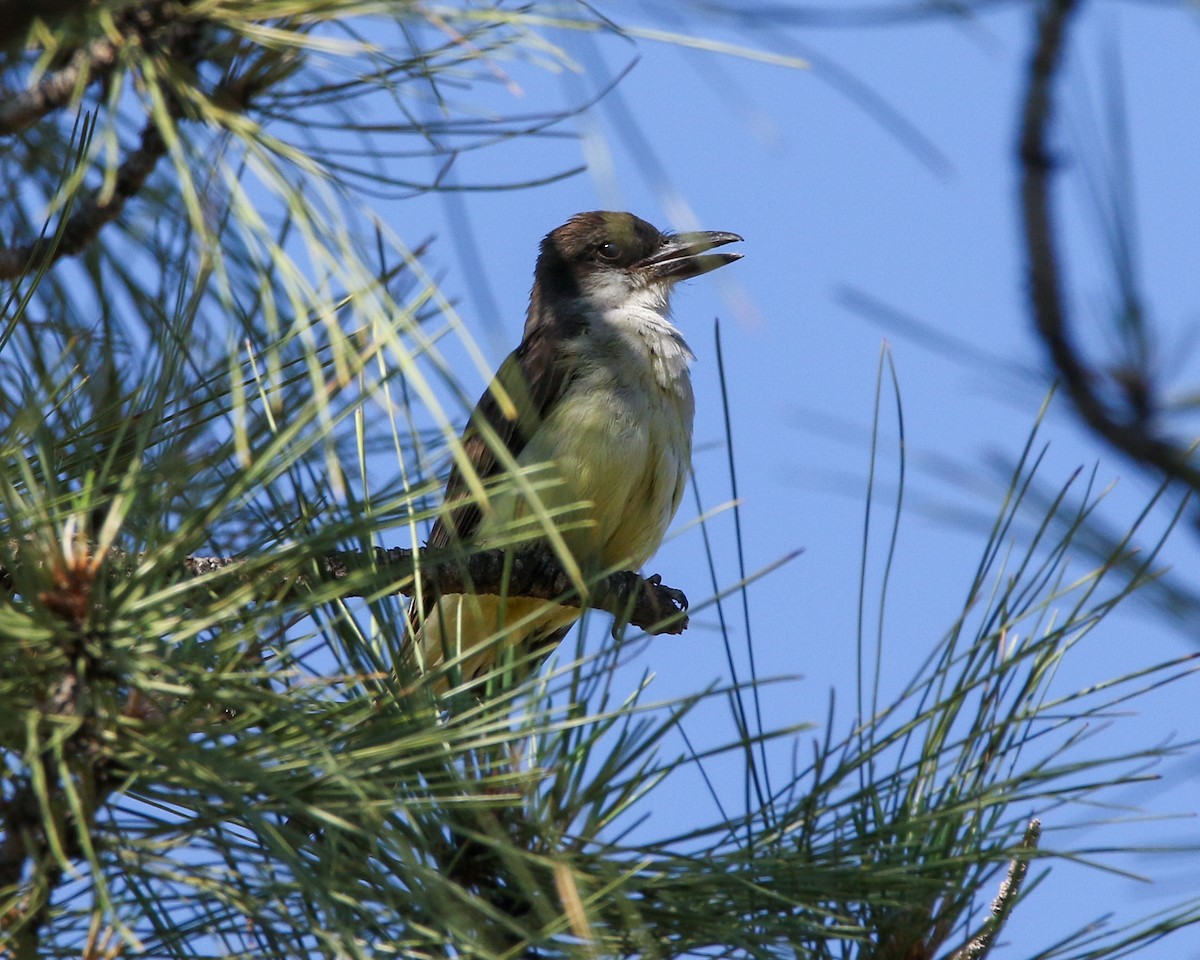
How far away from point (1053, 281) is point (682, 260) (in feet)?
16.3

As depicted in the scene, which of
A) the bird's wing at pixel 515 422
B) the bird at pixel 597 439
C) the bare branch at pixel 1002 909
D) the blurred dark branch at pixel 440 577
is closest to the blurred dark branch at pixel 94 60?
the blurred dark branch at pixel 440 577

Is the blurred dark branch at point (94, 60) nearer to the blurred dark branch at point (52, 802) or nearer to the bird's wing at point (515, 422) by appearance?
the blurred dark branch at point (52, 802)

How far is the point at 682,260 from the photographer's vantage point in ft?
20.6

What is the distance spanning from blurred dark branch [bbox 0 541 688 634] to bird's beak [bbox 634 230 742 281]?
166cm

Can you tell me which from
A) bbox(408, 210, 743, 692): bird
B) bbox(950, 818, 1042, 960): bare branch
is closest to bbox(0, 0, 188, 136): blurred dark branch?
bbox(408, 210, 743, 692): bird

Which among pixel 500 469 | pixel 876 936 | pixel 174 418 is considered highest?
pixel 500 469

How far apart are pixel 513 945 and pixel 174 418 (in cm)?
113

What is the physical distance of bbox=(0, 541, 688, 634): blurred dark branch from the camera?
7.37 feet

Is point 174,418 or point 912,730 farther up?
point 174,418

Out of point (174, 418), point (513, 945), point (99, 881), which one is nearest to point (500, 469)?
point (174, 418)

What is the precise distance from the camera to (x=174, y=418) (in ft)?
8.75

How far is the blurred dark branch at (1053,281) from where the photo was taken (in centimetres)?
138

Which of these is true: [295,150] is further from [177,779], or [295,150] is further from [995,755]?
[995,755]

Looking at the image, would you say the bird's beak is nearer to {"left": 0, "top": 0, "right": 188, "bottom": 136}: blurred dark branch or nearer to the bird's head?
the bird's head
